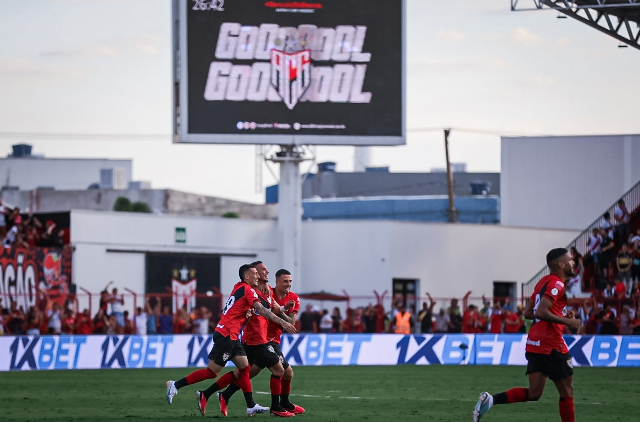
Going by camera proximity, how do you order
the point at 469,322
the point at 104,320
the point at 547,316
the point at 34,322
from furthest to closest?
1. the point at 469,322
2. the point at 104,320
3. the point at 34,322
4. the point at 547,316

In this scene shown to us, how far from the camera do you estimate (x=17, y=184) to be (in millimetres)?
85625

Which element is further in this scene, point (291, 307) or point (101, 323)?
point (101, 323)

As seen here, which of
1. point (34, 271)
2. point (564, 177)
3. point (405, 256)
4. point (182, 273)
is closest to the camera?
point (34, 271)

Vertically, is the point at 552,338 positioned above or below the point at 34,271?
above

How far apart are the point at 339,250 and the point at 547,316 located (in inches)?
1321

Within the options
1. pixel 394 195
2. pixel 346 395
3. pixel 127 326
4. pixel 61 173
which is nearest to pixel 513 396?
pixel 346 395

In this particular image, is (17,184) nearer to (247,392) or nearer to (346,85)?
(346,85)

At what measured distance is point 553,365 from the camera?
11805mm

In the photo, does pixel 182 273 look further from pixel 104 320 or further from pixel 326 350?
pixel 326 350

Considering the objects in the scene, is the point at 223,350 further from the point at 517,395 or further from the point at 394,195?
the point at 394,195

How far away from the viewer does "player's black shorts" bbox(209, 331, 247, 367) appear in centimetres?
1497

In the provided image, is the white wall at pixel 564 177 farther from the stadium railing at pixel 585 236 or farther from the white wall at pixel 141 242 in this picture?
the white wall at pixel 141 242

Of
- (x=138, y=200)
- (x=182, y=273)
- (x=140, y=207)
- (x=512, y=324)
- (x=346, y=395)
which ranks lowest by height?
(x=512, y=324)

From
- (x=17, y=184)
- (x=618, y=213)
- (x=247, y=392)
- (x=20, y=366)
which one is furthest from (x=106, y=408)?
(x=17, y=184)
